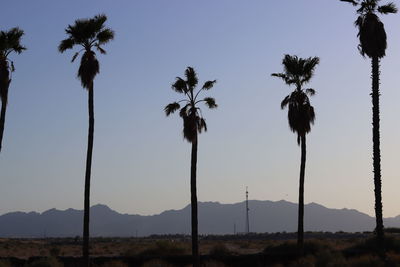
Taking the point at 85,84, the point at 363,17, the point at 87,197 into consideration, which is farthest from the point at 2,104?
the point at 363,17

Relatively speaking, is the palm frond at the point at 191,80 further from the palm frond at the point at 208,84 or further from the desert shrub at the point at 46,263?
the desert shrub at the point at 46,263

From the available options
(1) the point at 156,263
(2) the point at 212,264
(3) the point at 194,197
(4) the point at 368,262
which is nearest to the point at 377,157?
(4) the point at 368,262

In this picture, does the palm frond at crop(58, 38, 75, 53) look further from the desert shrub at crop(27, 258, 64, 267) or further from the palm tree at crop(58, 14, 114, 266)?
the desert shrub at crop(27, 258, 64, 267)

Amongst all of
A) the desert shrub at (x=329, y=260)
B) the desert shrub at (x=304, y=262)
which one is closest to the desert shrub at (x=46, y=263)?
the desert shrub at (x=304, y=262)

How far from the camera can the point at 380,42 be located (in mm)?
37625

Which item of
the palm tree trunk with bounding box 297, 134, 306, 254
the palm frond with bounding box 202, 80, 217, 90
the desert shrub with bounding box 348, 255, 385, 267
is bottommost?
the desert shrub with bounding box 348, 255, 385, 267

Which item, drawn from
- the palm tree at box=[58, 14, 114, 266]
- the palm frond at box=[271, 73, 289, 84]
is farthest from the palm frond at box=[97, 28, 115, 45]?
the palm frond at box=[271, 73, 289, 84]

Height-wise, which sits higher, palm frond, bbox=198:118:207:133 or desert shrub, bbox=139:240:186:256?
palm frond, bbox=198:118:207:133

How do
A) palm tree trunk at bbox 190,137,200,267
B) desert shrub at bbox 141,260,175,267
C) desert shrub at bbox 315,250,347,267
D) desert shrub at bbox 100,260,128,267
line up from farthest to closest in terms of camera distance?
desert shrub at bbox 100,260,128,267 → desert shrub at bbox 141,260,175,267 → palm tree trunk at bbox 190,137,200,267 → desert shrub at bbox 315,250,347,267

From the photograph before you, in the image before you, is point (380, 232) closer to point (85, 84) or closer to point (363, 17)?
point (363, 17)

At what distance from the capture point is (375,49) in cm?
3759

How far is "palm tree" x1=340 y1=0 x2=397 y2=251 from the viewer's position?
→ 116ft

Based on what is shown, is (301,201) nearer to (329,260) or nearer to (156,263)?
(329,260)

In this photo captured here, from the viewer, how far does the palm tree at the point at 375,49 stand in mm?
35506
